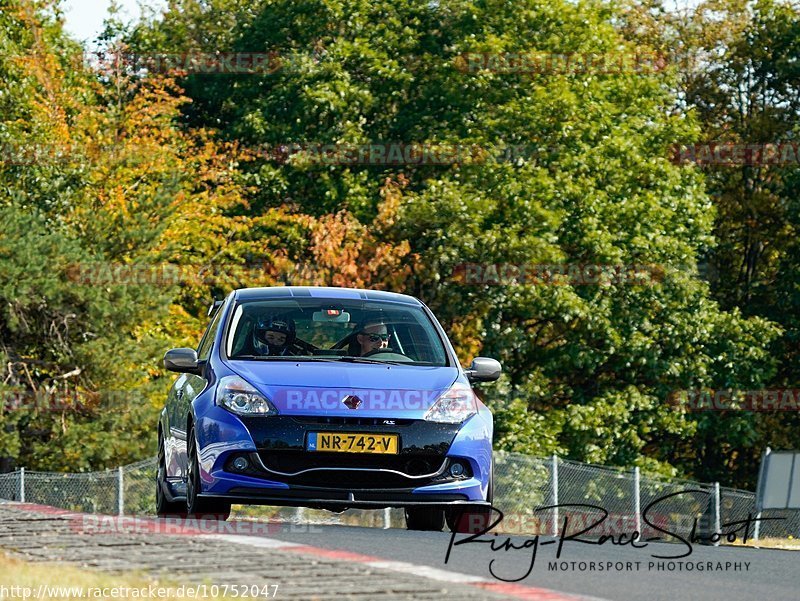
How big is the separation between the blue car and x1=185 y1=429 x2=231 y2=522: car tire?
11 millimetres

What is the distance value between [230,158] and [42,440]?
12161mm

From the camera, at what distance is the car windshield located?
12531 mm

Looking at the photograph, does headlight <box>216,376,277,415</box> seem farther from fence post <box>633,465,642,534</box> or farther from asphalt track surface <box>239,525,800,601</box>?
fence post <box>633,465,642,534</box>

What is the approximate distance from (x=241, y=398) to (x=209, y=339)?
65.7 inches

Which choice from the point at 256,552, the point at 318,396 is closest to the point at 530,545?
the point at 318,396

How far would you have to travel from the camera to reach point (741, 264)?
166ft

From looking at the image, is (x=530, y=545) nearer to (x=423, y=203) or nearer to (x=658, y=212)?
(x=423, y=203)

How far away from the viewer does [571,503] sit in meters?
26.3

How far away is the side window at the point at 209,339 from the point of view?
12.8 meters

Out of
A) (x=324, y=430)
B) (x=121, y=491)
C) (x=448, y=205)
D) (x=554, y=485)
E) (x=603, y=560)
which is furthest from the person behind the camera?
(x=448, y=205)

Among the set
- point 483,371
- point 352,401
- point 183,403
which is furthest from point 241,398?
point 483,371

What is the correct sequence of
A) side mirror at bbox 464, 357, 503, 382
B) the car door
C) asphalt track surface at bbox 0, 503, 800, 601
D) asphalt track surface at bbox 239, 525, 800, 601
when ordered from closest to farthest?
asphalt track surface at bbox 0, 503, 800, 601
asphalt track surface at bbox 239, 525, 800, 601
the car door
side mirror at bbox 464, 357, 503, 382

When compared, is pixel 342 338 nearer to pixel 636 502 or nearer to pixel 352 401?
pixel 352 401

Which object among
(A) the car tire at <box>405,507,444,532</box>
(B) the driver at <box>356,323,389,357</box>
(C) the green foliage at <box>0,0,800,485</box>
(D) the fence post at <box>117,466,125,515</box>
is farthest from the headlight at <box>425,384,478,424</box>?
(C) the green foliage at <box>0,0,800,485</box>
